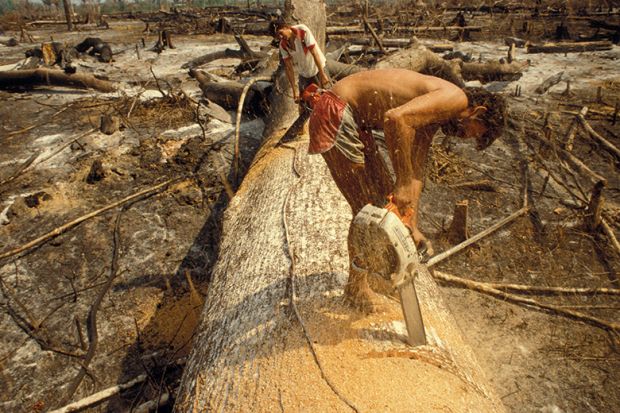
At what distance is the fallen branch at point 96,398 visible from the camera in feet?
8.11

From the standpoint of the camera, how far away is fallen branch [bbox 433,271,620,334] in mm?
3080

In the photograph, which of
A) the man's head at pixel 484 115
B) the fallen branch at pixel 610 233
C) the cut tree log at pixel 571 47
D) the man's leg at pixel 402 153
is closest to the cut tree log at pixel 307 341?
the man's leg at pixel 402 153

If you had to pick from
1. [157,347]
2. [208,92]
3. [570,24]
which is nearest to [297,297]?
[157,347]

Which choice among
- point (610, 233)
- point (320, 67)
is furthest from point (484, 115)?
point (320, 67)

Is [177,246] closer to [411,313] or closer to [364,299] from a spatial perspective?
[364,299]

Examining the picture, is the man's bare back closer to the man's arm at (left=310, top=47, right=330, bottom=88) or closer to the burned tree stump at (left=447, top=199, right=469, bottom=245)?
the burned tree stump at (left=447, top=199, right=469, bottom=245)

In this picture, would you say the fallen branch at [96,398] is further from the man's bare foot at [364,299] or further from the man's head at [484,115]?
the man's head at [484,115]

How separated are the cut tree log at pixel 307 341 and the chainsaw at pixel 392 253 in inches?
6.2

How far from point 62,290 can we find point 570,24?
16.8 meters

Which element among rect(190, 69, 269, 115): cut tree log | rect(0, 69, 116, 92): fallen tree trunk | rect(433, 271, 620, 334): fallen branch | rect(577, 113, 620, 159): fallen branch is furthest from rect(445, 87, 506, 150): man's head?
rect(0, 69, 116, 92): fallen tree trunk

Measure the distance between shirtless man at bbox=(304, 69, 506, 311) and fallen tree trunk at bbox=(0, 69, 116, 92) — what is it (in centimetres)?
697

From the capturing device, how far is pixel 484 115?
218 cm

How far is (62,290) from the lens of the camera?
3.55 m

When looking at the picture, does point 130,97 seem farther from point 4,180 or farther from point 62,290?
point 62,290
